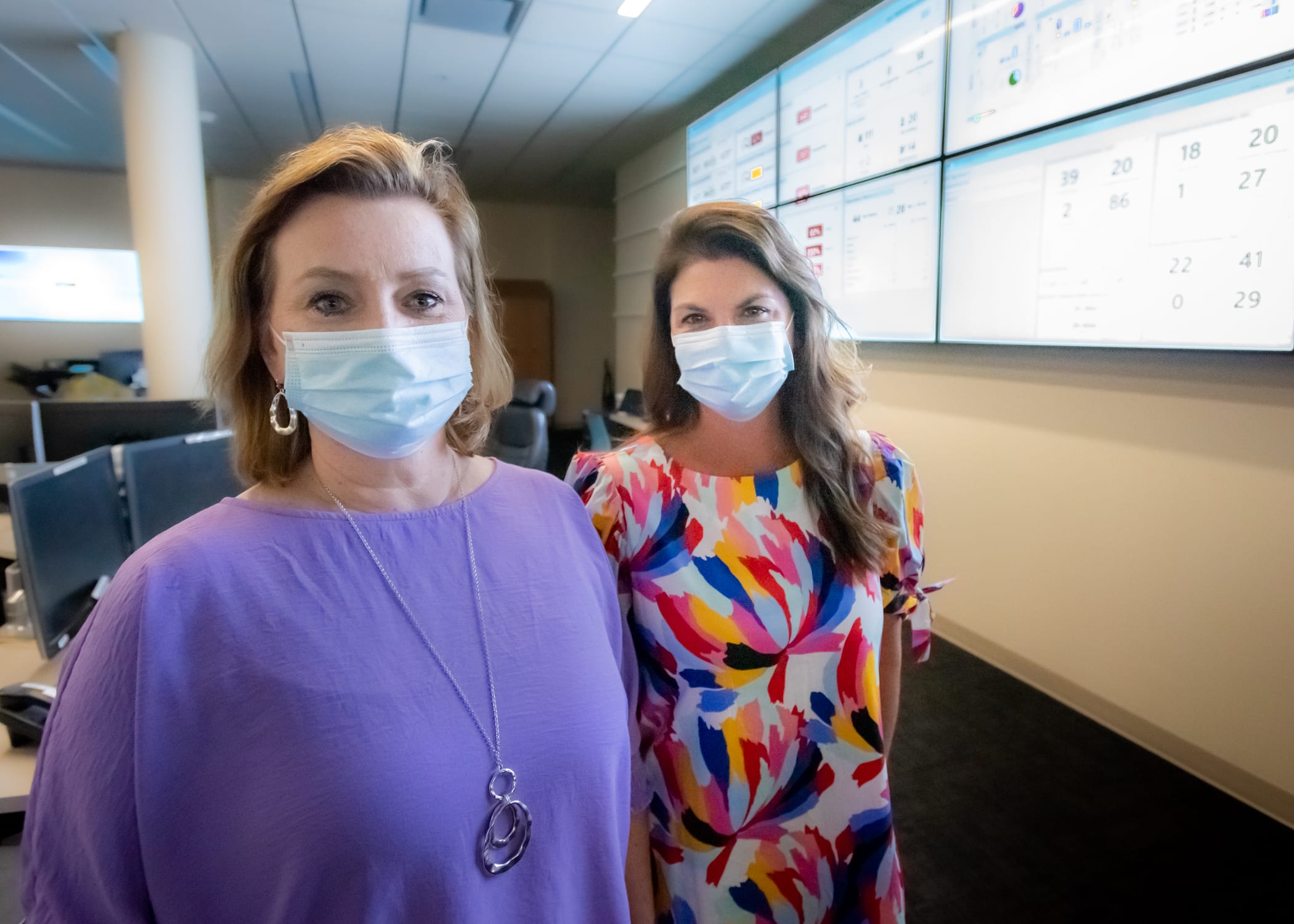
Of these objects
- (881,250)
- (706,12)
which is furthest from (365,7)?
(881,250)

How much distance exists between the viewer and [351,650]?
2.37ft

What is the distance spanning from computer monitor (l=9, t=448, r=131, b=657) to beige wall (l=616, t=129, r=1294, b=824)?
124cm

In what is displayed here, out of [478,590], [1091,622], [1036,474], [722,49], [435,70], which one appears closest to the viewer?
[478,590]

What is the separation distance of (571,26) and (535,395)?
188 centimetres

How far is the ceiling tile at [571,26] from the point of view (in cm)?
353

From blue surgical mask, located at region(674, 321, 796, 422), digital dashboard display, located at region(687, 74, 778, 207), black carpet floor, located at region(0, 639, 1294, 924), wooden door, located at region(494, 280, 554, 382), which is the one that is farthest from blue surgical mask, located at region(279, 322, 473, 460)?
wooden door, located at region(494, 280, 554, 382)

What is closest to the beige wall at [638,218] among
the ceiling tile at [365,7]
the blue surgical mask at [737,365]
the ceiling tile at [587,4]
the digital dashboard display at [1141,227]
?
the ceiling tile at [587,4]

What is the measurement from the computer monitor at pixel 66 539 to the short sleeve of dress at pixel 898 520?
1567 millimetres

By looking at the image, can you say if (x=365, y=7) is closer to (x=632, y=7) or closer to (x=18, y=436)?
(x=632, y=7)

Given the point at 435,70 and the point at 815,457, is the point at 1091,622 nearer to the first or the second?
the point at 815,457

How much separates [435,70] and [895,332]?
10.5ft

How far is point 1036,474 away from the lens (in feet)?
8.36

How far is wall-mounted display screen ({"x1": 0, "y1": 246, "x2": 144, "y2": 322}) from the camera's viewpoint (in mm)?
5914

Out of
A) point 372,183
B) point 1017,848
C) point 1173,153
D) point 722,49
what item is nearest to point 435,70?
point 722,49
